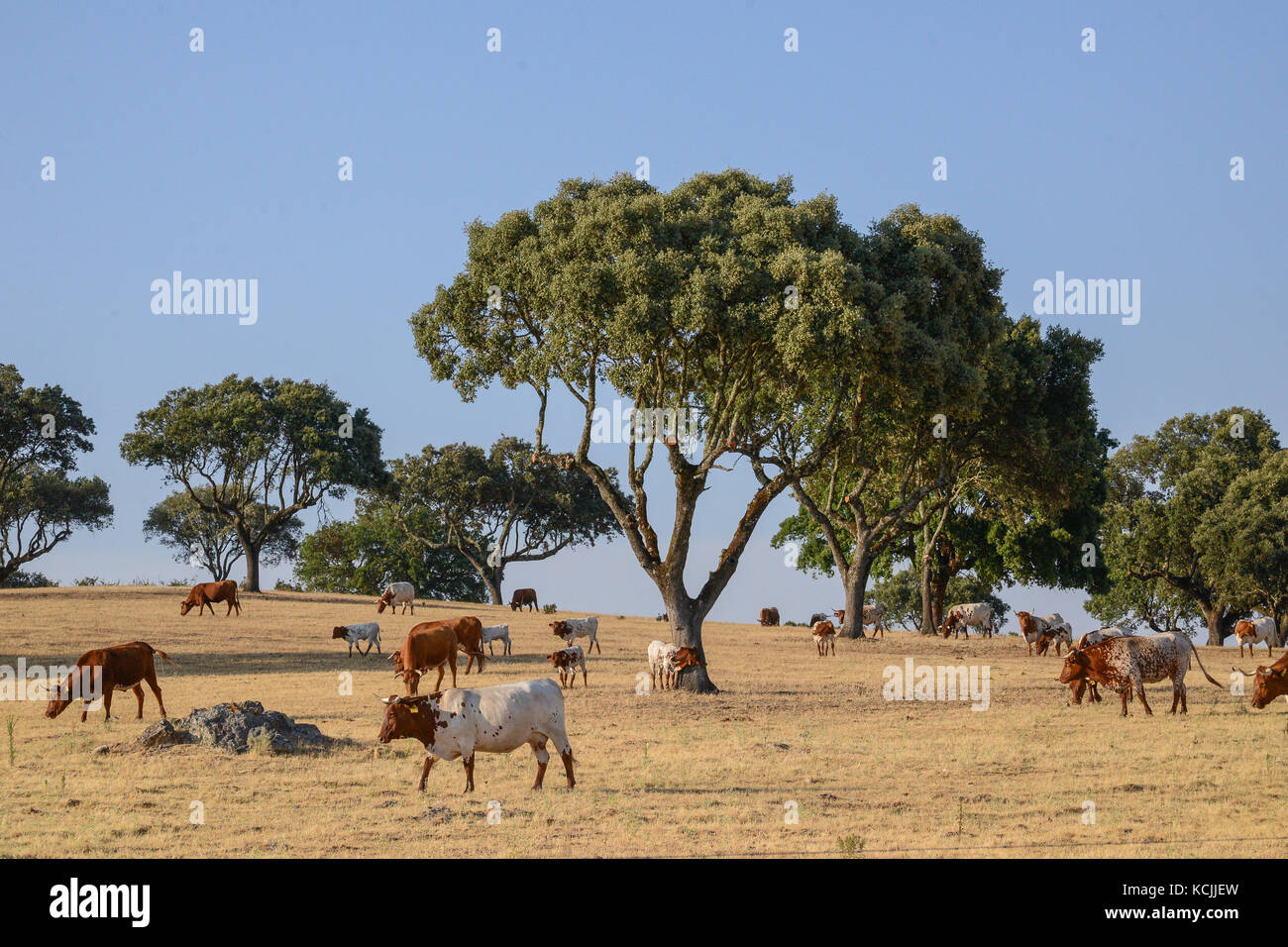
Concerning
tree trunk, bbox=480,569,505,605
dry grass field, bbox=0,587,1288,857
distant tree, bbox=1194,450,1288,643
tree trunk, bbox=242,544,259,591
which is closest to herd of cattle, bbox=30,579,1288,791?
dry grass field, bbox=0,587,1288,857

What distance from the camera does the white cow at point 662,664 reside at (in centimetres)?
3053

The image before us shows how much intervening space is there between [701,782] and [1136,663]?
37.9 ft

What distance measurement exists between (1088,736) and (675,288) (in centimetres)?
1335

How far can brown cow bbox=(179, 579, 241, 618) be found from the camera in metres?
50.9

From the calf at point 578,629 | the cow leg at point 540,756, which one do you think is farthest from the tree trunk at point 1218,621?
the cow leg at point 540,756

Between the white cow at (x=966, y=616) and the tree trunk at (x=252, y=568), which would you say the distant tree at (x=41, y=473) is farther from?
the white cow at (x=966, y=616)

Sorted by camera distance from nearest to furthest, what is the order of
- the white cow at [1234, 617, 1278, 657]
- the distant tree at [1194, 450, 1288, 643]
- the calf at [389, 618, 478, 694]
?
the calf at [389, 618, 478, 694] → the white cow at [1234, 617, 1278, 657] → the distant tree at [1194, 450, 1288, 643]

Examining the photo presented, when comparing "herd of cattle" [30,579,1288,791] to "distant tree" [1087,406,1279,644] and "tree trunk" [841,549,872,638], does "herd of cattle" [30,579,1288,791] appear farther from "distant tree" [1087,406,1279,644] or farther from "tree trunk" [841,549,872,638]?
"distant tree" [1087,406,1279,644]

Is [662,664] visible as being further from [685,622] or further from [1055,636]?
[1055,636]

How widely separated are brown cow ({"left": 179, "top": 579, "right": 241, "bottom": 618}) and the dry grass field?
59.6 feet

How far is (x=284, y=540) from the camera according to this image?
323 ft
